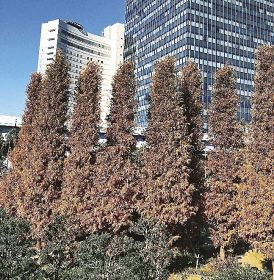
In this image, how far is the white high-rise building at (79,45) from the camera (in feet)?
531

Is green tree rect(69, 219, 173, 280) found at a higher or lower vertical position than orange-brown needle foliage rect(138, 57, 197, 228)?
lower

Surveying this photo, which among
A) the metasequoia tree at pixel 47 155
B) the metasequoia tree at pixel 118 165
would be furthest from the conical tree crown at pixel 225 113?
the metasequoia tree at pixel 47 155

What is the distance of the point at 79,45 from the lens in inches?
6806

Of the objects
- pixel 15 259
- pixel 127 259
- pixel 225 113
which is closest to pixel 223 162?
pixel 225 113

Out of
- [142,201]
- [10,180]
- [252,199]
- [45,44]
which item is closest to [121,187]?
[142,201]

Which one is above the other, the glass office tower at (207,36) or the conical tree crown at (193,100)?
the glass office tower at (207,36)

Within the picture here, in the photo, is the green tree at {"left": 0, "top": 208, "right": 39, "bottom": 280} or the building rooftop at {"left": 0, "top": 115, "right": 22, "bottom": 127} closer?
the green tree at {"left": 0, "top": 208, "right": 39, "bottom": 280}

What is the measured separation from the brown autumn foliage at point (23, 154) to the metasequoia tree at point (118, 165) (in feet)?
28.7

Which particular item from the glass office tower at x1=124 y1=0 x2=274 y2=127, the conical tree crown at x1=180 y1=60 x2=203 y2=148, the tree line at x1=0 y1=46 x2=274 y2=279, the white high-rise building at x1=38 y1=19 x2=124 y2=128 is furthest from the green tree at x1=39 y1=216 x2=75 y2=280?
the white high-rise building at x1=38 y1=19 x2=124 y2=128

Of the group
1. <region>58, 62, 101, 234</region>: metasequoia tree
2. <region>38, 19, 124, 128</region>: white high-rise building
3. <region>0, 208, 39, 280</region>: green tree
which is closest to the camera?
<region>0, 208, 39, 280</region>: green tree

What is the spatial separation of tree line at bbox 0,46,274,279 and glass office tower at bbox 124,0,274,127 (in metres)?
85.6

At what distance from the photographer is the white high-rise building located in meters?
162

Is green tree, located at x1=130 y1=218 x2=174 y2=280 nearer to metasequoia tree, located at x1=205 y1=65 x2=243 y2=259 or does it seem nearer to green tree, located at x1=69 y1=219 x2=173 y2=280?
green tree, located at x1=69 y1=219 x2=173 y2=280

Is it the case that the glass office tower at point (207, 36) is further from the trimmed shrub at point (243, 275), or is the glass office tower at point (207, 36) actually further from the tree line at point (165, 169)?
the trimmed shrub at point (243, 275)
